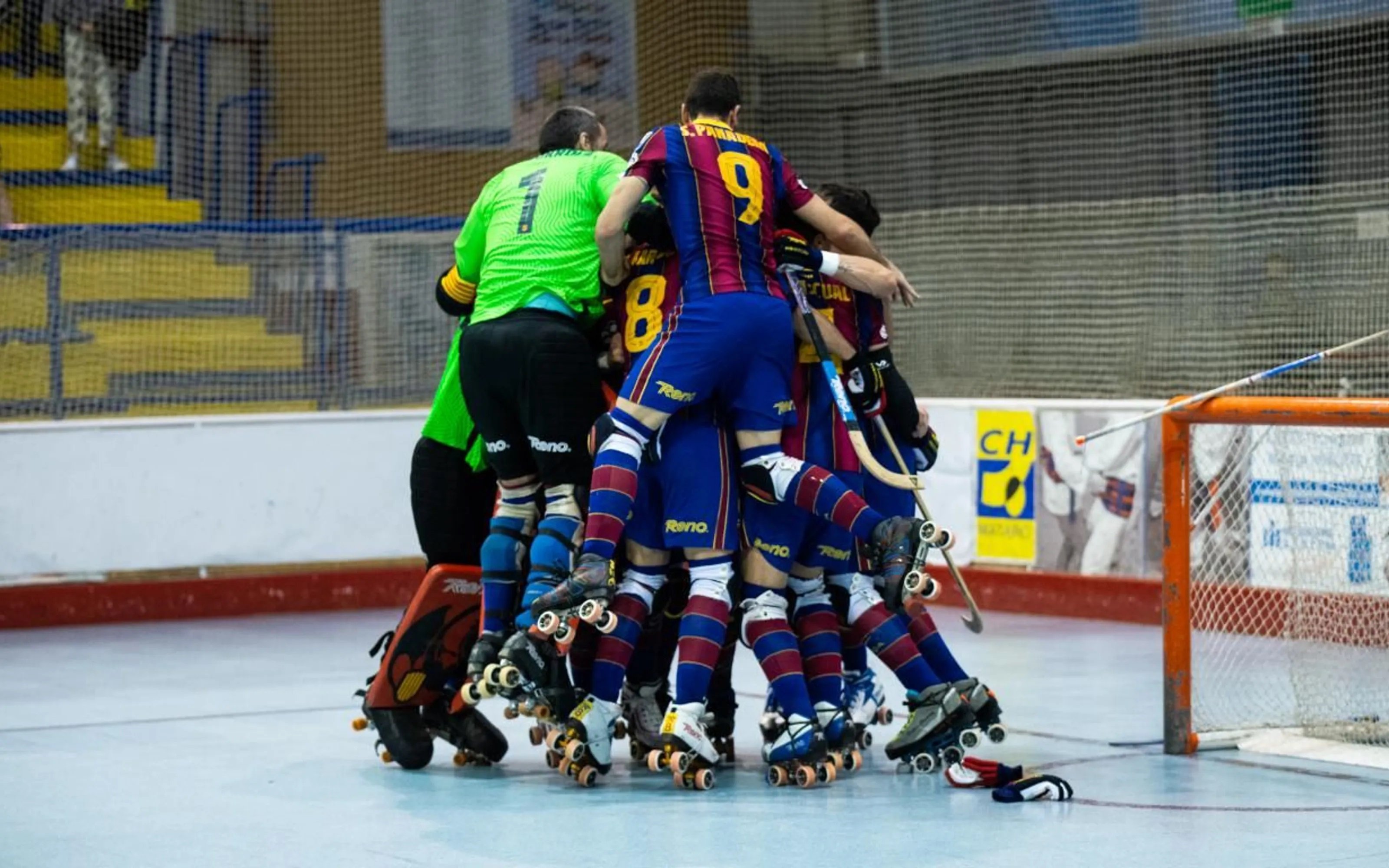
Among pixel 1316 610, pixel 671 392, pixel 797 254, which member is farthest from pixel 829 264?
pixel 1316 610

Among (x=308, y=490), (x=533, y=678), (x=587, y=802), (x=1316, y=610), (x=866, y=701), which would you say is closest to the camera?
(x=587, y=802)

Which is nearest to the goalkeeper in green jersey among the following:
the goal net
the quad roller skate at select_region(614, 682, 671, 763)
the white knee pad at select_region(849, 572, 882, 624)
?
the quad roller skate at select_region(614, 682, 671, 763)

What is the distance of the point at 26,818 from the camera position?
210 inches

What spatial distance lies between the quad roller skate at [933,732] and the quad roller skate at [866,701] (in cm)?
45

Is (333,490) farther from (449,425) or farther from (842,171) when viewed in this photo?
(842,171)

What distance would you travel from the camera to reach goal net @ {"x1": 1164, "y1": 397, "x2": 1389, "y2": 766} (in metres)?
6.20

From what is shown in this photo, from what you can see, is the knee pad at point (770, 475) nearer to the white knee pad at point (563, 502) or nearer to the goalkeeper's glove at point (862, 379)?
the goalkeeper's glove at point (862, 379)

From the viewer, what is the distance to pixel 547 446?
592 centimetres

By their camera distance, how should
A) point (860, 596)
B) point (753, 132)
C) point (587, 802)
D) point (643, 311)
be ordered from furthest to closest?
point (753, 132)
point (860, 596)
point (643, 311)
point (587, 802)

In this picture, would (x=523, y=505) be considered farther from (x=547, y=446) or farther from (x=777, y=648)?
(x=777, y=648)

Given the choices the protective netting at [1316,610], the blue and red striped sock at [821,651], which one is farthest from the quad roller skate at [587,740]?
the protective netting at [1316,610]

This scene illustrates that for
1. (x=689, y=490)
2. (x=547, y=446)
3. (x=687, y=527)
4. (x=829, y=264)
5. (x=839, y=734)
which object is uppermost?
(x=829, y=264)

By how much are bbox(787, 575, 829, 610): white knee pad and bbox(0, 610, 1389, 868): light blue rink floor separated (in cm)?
52

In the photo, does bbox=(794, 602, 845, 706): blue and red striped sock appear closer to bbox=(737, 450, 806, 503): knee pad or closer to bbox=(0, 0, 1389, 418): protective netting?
bbox=(737, 450, 806, 503): knee pad
